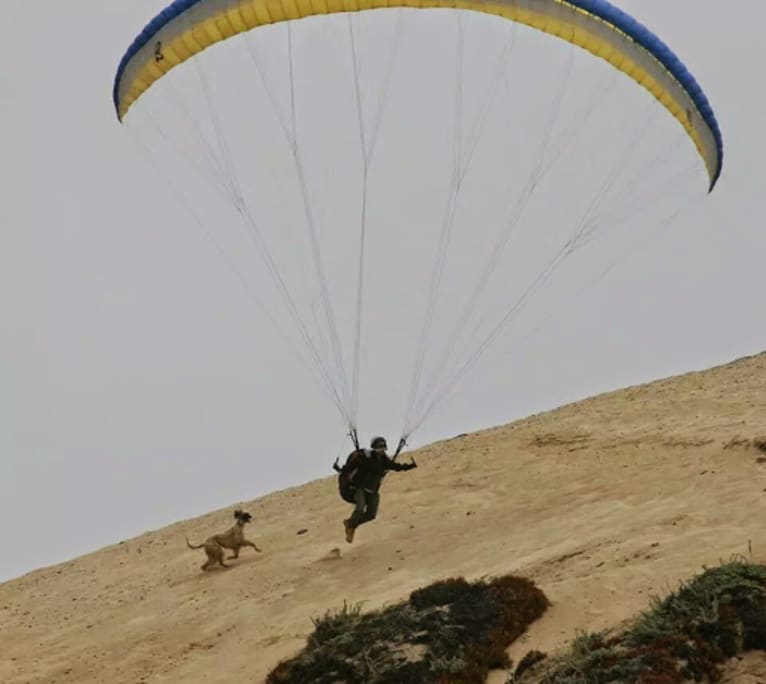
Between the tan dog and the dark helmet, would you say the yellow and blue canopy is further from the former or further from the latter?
the tan dog

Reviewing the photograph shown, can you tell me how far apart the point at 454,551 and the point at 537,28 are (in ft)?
25.3

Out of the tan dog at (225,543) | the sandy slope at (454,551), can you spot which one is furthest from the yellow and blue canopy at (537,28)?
the tan dog at (225,543)

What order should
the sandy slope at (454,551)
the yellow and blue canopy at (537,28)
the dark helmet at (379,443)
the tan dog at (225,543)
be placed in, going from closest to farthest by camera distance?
the sandy slope at (454,551)
the yellow and blue canopy at (537,28)
the dark helmet at (379,443)
the tan dog at (225,543)

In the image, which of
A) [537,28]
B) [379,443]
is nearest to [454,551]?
[379,443]

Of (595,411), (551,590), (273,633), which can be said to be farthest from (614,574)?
(595,411)

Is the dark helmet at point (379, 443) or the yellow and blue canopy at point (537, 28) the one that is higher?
the yellow and blue canopy at point (537, 28)

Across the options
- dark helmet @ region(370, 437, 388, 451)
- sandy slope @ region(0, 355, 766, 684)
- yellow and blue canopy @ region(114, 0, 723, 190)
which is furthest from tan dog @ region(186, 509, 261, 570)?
yellow and blue canopy @ region(114, 0, 723, 190)

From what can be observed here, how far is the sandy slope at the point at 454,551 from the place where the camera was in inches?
453

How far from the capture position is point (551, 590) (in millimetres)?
10914

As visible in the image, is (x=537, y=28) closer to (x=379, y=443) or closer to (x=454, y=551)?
(x=379, y=443)

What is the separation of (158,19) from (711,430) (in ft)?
42.5

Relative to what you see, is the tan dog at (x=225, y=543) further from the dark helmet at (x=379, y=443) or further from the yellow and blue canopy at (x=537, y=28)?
the yellow and blue canopy at (x=537, y=28)

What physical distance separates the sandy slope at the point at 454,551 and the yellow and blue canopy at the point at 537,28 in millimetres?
5572

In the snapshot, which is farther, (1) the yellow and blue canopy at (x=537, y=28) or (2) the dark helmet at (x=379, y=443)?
(2) the dark helmet at (x=379, y=443)
